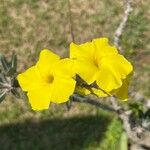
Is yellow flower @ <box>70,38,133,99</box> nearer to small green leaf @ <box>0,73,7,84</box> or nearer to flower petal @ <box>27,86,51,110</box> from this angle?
flower petal @ <box>27,86,51,110</box>

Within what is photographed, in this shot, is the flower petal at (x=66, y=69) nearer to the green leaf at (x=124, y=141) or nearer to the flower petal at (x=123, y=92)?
the flower petal at (x=123, y=92)

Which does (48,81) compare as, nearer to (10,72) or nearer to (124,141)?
(10,72)

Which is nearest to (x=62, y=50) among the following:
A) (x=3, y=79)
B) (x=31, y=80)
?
(x=3, y=79)

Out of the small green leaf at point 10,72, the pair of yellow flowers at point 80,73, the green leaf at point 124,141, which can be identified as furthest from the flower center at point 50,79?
the green leaf at point 124,141

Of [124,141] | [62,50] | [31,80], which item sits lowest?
[124,141]

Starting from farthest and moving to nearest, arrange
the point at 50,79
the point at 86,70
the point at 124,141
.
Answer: the point at 124,141, the point at 50,79, the point at 86,70

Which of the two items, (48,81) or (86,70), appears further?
(48,81)

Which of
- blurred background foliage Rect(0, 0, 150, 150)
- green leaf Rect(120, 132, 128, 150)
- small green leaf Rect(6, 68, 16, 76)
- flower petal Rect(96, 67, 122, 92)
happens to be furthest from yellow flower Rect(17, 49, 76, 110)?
blurred background foliage Rect(0, 0, 150, 150)
